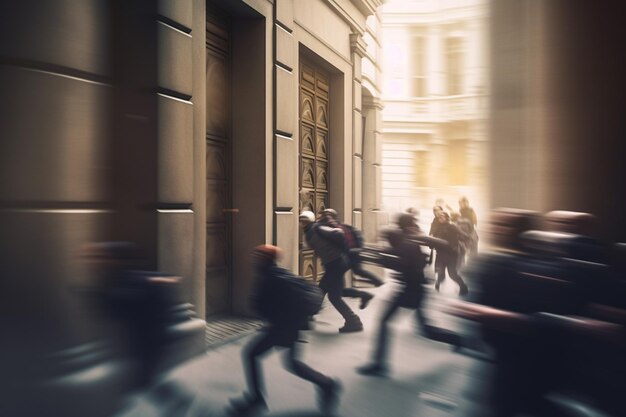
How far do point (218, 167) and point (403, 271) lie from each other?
10.6ft

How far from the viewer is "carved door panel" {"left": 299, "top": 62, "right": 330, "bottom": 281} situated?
32.3ft

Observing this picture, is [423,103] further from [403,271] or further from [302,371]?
[302,371]

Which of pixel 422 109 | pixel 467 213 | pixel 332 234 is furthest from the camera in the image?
pixel 422 109

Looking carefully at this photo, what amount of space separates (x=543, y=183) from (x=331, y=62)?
5.18 m

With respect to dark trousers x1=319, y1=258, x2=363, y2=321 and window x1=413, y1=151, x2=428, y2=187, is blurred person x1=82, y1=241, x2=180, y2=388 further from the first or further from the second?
window x1=413, y1=151, x2=428, y2=187

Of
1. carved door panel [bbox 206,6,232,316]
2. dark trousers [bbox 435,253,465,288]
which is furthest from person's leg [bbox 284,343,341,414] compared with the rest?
dark trousers [bbox 435,253,465,288]

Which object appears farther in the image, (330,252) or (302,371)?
(330,252)

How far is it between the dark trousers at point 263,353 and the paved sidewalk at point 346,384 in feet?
0.89

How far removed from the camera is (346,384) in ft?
17.4

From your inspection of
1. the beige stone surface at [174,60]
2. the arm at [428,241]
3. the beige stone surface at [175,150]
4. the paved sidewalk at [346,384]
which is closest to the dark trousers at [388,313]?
the paved sidewalk at [346,384]

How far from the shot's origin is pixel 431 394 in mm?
5070

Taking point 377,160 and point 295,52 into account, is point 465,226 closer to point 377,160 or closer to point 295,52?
point 377,160

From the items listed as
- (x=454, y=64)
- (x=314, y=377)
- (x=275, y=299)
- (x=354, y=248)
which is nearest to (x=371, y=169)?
(x=354, y=248)

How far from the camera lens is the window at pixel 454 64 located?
25.9 metres
